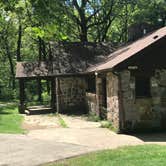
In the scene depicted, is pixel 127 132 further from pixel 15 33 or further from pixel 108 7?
pixel 15 33

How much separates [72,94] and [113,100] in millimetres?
8694

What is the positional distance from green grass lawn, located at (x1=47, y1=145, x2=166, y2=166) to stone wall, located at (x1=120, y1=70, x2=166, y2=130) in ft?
15.3

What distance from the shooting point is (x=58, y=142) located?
13.7 metres

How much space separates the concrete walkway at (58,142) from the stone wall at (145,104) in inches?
40.7

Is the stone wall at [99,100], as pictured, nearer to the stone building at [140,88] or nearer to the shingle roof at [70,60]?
the stone building at [140,88]

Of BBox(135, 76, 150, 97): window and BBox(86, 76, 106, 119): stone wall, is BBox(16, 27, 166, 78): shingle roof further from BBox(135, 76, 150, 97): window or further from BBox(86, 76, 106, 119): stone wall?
BBox(135, 76, 150, 97): window

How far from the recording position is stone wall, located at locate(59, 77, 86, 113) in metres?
25.4

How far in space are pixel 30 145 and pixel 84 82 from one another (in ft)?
43.1

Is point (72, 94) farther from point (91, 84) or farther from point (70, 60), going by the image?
point (70, 60)

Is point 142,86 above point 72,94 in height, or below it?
above

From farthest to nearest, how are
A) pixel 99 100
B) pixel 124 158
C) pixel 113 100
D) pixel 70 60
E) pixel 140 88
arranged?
pixel 70 60 < pixel 99 100 < pixel 113 100 < pixel 140 88 < pixel 124 158

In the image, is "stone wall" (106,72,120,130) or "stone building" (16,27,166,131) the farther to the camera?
"stone wall" (106,72,120,130)

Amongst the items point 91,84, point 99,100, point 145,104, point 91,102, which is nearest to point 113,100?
point 145,104

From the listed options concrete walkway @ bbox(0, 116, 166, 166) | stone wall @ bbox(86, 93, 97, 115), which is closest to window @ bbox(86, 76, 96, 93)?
stone wall @ bbox(86, 93, 97, 115)
